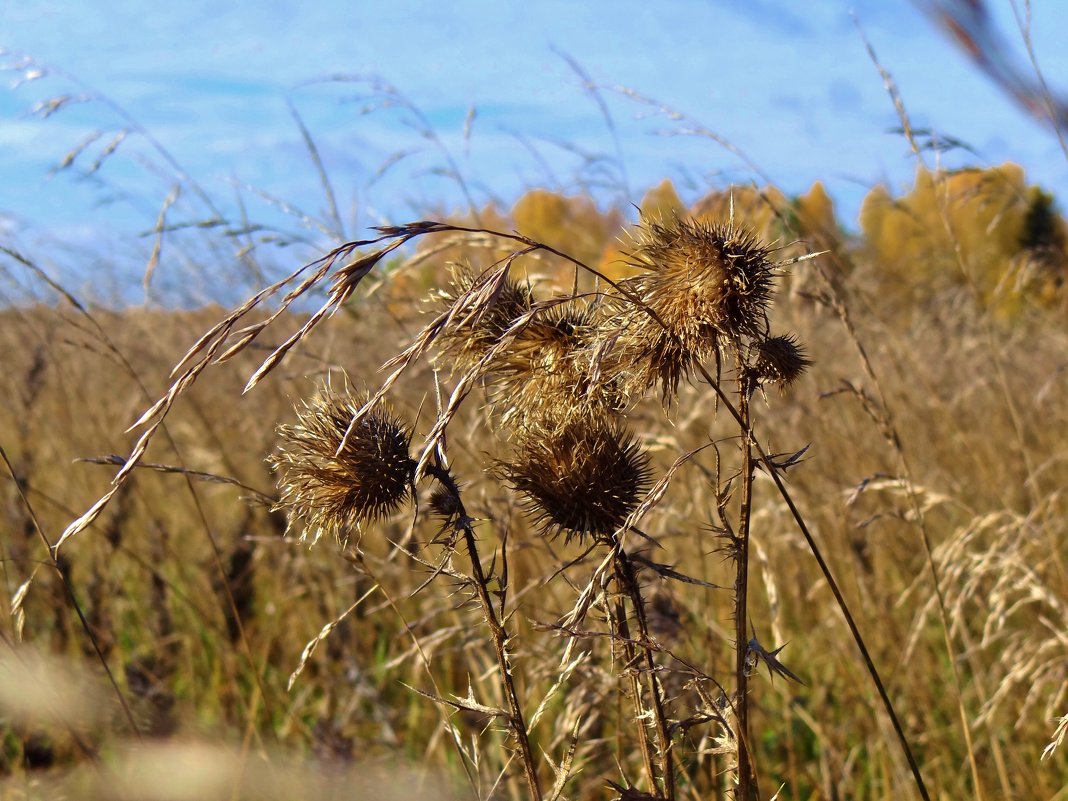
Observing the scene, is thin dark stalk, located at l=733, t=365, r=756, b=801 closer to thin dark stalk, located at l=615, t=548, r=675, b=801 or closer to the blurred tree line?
thin dark stalk, located at l=615, t=548, r=675, b=801

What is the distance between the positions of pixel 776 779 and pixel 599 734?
52 centimetres

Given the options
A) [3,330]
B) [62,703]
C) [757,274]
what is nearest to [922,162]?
[757,274]

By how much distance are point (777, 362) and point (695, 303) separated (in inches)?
4.4

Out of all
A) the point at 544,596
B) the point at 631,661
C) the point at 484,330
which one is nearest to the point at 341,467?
the point at 484,330

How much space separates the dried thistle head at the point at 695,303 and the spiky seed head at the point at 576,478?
14 cm

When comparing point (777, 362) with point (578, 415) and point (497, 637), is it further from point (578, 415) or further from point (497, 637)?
point (497, 637)

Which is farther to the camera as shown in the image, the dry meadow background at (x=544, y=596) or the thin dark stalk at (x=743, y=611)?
the dry meadow background at (x=544, y=596)

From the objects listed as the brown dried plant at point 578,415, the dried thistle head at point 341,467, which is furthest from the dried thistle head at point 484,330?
the dried thistle head at point 341,467

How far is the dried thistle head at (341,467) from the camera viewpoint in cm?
109

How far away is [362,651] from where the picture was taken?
3.23 meters

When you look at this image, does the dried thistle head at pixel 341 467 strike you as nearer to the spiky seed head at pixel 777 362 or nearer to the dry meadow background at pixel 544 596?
the dry meadow background at pixel 544 596

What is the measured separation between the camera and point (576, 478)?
3.57ft

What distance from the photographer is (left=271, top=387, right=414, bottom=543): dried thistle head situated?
109cm

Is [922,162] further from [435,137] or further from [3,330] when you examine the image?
[3,330]
